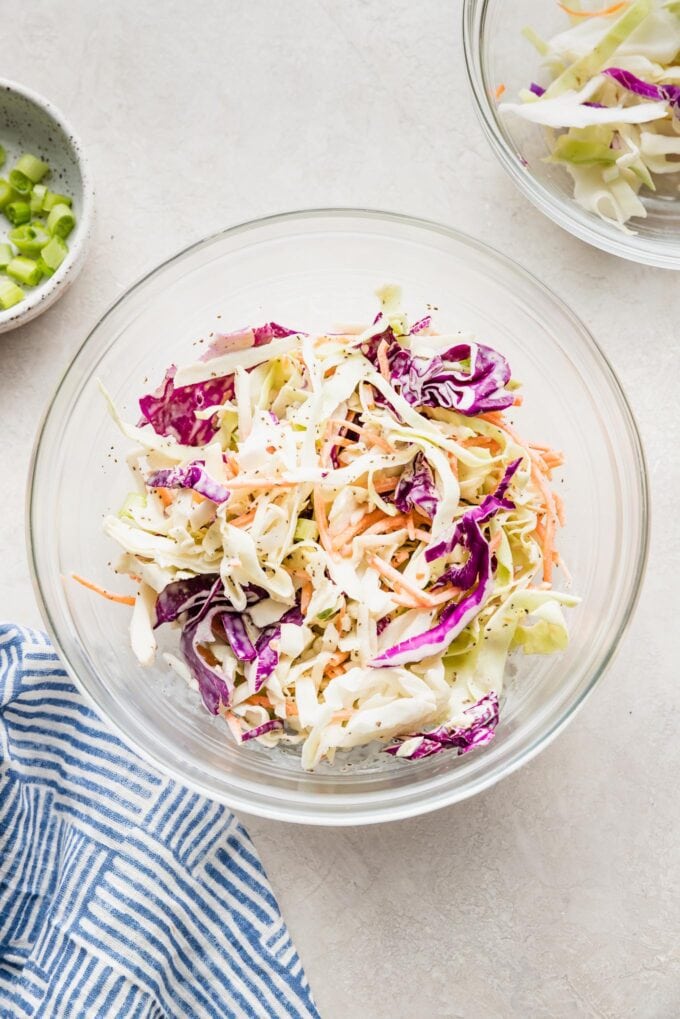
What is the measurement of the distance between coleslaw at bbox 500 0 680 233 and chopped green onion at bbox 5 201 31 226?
2.80 ft

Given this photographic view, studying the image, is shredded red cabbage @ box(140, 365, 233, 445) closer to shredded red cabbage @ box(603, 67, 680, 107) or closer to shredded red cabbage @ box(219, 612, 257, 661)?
shredded red cabbage @ box(219, 612, 257, 661)

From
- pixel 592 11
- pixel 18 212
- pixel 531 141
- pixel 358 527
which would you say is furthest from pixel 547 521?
pixel 18 212

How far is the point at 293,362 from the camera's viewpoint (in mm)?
1549

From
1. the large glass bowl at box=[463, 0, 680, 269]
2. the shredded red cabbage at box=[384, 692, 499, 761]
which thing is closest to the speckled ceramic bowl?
the large glass bowl at box=[463, 0, 680, 269]

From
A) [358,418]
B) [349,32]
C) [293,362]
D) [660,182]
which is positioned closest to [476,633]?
[358,418]

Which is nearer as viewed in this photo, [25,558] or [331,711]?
[331,711]

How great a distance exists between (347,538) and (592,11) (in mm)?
1003

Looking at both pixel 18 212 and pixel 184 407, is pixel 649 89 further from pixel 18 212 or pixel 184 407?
pixel 18 212

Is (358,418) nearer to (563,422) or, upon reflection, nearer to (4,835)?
(563,422)

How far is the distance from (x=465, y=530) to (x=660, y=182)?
77 cm

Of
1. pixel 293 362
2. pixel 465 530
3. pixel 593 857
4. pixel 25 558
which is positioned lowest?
pixel 593 857

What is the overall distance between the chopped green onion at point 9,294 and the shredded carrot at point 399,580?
81 centimetres

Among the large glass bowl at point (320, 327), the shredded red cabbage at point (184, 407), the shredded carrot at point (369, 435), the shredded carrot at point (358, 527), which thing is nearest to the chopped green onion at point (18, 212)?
the large glass bowl at point (320, 327)

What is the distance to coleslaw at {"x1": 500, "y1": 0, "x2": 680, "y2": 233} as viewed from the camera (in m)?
1.67
